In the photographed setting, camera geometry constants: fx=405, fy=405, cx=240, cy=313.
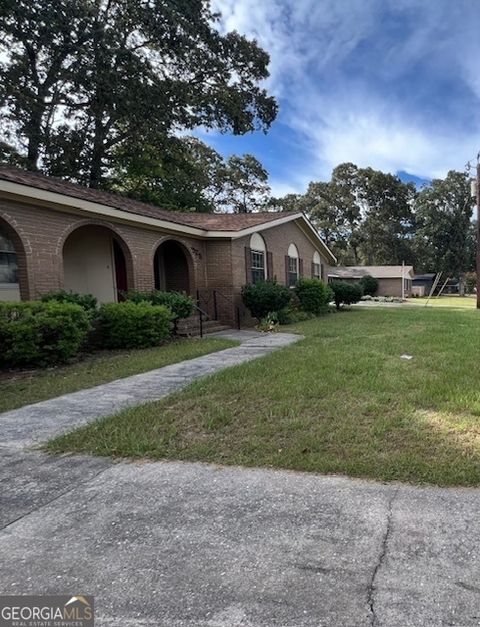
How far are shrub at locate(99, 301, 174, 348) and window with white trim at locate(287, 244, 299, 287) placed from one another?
992 centimetres

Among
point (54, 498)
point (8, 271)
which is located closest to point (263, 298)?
point (8, 271)

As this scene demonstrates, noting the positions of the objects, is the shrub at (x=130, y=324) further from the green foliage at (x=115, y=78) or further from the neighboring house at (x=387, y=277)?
the neighboring house at (x=387, y=277)

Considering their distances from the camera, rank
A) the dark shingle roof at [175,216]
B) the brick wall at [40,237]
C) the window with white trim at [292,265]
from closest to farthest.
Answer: the brick wall at [40,237] → the dark shingle roof at [175,216] → the window with white trim at [292,265]

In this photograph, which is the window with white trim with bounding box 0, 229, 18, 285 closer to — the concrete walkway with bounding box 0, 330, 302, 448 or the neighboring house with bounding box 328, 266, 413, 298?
the concrete walkway with bounding box 0, 330, 302, 448

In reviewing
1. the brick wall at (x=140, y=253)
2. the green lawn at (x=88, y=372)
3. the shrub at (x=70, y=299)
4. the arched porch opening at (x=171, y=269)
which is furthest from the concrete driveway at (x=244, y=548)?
the arched porch opening at (x=171, y=269)

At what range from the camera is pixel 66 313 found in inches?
281

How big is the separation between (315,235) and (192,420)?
1768 centimetres

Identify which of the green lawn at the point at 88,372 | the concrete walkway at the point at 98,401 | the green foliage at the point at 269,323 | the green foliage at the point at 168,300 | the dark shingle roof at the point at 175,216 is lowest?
the concrete walkway at the point at 98,401

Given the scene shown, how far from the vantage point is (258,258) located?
15391 millimetres

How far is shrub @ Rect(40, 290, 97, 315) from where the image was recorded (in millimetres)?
7912

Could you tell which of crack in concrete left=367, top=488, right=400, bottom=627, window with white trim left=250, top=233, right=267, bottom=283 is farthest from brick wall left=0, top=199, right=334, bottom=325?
crack in concrete left=367, top=488, right=400, bottom=627

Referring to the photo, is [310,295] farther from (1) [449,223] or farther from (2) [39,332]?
(1) [449,223]

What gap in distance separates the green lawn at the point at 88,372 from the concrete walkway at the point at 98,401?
0.87ft

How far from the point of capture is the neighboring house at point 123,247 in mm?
8078
